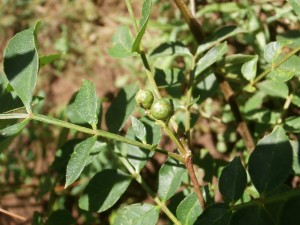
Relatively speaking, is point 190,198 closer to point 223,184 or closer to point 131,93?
point 223,184

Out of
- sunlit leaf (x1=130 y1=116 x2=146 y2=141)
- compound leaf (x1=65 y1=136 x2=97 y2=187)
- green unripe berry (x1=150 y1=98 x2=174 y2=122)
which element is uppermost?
green unripe berry (x1=150 y1=98 x2=174 y2=122)

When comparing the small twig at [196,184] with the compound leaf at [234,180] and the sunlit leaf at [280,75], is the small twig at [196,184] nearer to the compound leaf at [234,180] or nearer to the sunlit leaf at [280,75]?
the compound leaf at [234,180]

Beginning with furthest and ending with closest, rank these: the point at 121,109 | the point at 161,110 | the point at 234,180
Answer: the point at 121,109 → the point at 234,180 → the point at 161,110

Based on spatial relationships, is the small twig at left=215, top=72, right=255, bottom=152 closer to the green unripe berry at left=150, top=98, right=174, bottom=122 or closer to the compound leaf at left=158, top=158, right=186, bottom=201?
the compound leaf at left=158, top=158, right=186, bottom=201

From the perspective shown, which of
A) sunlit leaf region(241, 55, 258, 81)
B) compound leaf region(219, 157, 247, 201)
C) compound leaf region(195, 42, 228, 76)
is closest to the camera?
compound leaf region(219, 157, 247, 201)

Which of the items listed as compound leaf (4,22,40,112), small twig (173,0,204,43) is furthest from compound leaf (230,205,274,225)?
small twig (173,0,204,43)

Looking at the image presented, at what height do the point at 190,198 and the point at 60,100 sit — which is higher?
the point at 190,198

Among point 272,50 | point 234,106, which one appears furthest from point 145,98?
point 234,106

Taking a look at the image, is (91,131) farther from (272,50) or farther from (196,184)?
(272,50)

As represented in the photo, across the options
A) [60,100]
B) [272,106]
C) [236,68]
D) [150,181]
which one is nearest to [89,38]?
[60,100]
